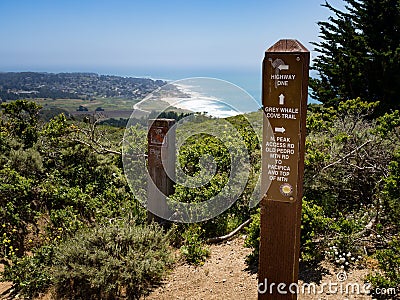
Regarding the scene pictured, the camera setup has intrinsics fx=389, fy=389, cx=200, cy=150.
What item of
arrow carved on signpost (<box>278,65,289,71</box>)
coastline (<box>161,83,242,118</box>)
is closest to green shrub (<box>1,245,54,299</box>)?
coastline (<box>161,83,242,118</box>)

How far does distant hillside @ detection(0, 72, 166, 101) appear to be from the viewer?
27.4ft

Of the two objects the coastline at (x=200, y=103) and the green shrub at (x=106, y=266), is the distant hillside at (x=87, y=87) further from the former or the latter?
the green shrub at (x=106, y=266)

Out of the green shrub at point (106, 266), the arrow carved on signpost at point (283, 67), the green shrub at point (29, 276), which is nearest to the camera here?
the arrow carved on signpost at point (283, 67)

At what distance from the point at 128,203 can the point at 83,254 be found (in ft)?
7.25

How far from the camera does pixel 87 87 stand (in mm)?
19641

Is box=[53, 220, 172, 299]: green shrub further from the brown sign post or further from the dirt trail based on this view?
the brown sign post

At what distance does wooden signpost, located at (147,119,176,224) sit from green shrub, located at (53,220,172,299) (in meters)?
1.08

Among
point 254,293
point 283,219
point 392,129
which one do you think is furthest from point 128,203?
point 392,129

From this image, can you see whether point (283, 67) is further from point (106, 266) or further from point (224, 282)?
point (106, 266)

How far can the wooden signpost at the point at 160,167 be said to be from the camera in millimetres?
5934

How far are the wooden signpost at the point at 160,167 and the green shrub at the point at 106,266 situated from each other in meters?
1.08

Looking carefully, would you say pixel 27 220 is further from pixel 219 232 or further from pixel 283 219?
pixel 283 219

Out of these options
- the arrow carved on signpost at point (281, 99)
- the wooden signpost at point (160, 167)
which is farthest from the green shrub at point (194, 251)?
the arrow carved on signpost at point (281, 99)

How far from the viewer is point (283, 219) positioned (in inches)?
131
